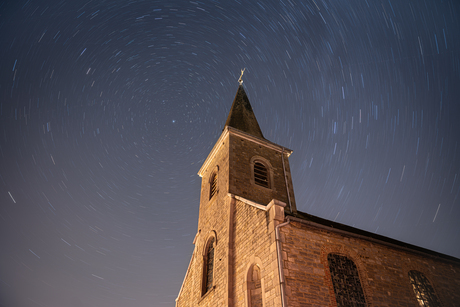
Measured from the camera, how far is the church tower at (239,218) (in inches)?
413

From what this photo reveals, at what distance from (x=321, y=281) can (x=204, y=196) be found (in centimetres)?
1011

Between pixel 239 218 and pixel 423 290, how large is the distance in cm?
779

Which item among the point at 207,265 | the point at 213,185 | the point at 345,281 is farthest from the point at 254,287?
the point at 213,185

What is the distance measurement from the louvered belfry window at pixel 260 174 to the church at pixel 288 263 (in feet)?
0.37

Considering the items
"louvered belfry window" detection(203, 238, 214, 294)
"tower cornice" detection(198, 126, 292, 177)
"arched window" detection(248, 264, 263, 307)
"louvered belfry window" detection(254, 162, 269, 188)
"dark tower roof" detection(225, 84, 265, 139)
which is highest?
"dark tower roof" detection(225, 84, 265, 139)

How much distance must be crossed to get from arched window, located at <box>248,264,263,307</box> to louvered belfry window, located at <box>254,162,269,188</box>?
6.17 meters

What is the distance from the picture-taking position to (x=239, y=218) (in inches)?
515

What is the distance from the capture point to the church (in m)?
9.62

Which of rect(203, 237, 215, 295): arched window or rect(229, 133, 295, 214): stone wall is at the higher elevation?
rect(229, 133, 295, 214): stone wall

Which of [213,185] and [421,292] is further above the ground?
[213,185]

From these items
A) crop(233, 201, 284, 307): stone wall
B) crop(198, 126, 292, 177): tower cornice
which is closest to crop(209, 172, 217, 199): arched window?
crop(198, 126, 292, 177): tower cornice

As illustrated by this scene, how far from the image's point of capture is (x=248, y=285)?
419 inches

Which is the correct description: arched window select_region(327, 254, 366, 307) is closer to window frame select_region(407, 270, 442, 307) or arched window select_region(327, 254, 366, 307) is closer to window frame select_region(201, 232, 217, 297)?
window frame select_region(407, 270, 442, 307)

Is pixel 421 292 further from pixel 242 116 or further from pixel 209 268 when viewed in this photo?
pixel 242 116
